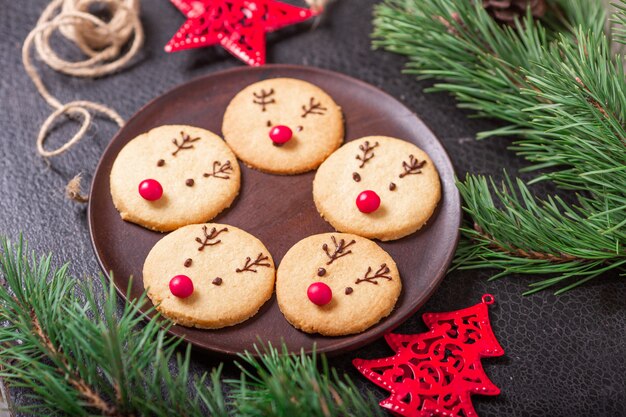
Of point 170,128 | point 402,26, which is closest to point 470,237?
point 402,26

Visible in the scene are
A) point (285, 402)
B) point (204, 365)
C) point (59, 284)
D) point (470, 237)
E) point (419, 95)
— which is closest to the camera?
point (285, 402)

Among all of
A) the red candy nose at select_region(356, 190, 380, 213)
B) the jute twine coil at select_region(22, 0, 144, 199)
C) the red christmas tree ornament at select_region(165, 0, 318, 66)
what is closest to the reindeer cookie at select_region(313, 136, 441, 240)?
the red candy nose at select_region(356, 190, 380, 213)

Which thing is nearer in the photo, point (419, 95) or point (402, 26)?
point (402, 26)

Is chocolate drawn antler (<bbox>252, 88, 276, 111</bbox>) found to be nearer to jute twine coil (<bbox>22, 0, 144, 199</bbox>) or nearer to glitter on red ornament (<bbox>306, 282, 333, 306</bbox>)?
jute twine coil (<bbox>22, 0, 144, 199</bbox>)

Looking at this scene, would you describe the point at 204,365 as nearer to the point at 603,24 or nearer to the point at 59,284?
the point at 59,284

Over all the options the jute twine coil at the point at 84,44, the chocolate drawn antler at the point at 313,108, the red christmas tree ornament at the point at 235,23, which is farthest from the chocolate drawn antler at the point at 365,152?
the jute twine coil at the point at 84,44

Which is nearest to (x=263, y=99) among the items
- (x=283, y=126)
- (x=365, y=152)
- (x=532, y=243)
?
(x=283, y=126)

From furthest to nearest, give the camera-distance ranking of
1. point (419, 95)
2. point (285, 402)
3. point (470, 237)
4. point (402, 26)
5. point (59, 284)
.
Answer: point (419, 95) < point (402, 26) < point (470, 237) < point (59, 284) < point (285, 402)
